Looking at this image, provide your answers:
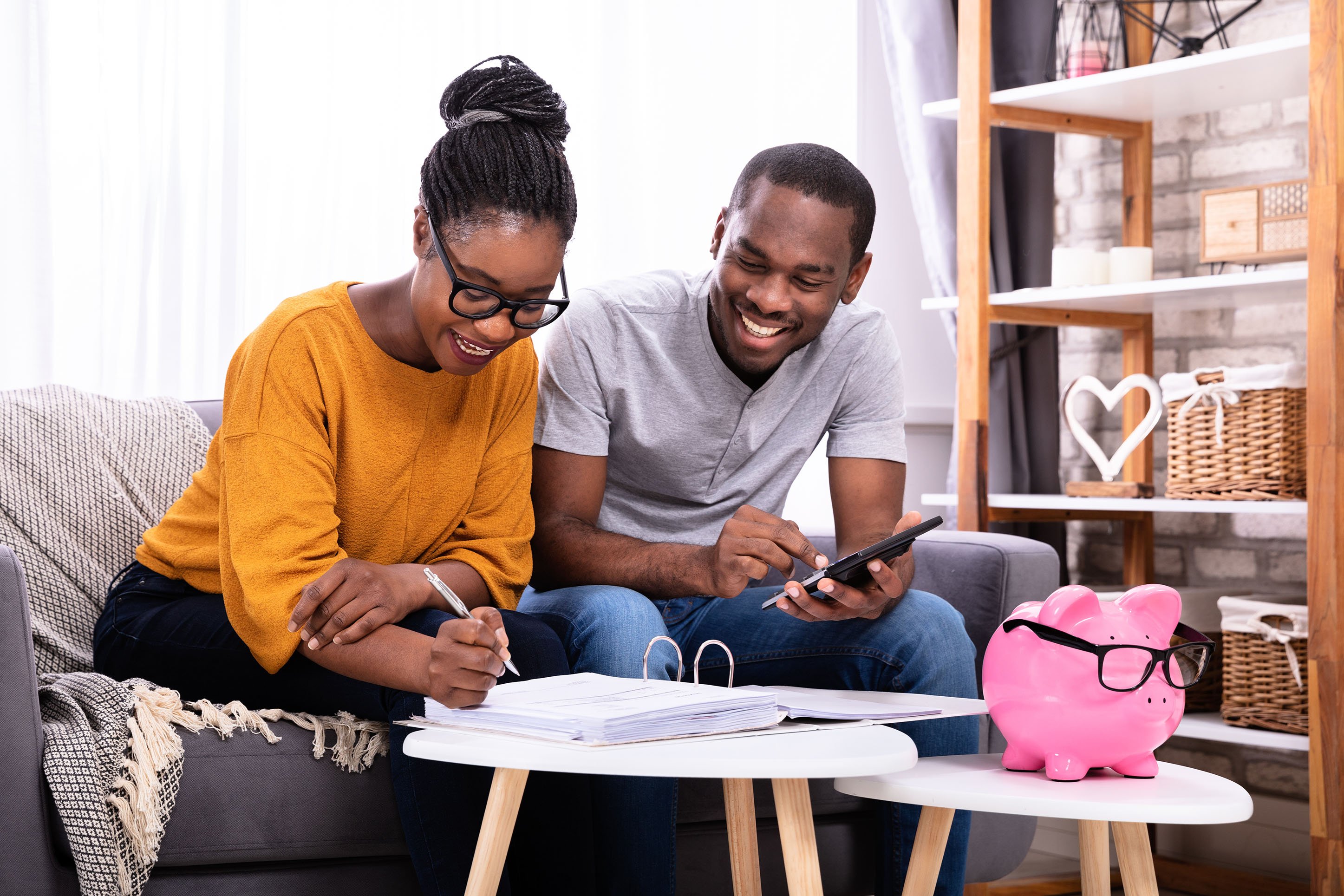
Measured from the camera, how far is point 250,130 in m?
2.41

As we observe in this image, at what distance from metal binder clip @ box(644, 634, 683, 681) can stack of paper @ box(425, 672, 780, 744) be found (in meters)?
0.14

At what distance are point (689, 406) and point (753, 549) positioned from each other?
0.36 meters

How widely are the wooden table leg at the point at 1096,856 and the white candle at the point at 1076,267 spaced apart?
1.41 m

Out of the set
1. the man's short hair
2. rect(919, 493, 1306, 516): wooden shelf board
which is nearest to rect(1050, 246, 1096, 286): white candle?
rect(919, 493, 1306, 516): wooden shelf board

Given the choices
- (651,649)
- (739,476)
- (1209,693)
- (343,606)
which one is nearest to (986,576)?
(739,476)

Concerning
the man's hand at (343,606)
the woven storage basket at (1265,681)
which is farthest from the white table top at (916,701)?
the woven storage basket at (1265,681)

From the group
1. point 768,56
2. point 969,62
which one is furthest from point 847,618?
point 768,56

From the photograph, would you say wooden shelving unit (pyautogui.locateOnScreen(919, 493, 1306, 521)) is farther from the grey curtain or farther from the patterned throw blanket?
the patterned throw blanket

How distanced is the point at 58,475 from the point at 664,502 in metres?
0.82

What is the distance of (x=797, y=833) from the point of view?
3.64 ft

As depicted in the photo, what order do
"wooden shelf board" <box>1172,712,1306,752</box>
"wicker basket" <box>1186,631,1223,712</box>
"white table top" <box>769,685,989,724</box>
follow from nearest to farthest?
"white table top" <box>769,685,989,724</box> < "wooden shelf board" <box>1172,712,1306,752</box> < "wicker basket" <box>1186,631,1223,712</box>

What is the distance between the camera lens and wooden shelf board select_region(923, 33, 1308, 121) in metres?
2.24

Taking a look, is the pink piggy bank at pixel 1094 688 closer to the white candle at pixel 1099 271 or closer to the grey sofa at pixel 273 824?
the grey sofa at pixel 273 824

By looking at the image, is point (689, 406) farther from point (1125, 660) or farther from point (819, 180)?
point (1125, 660)
